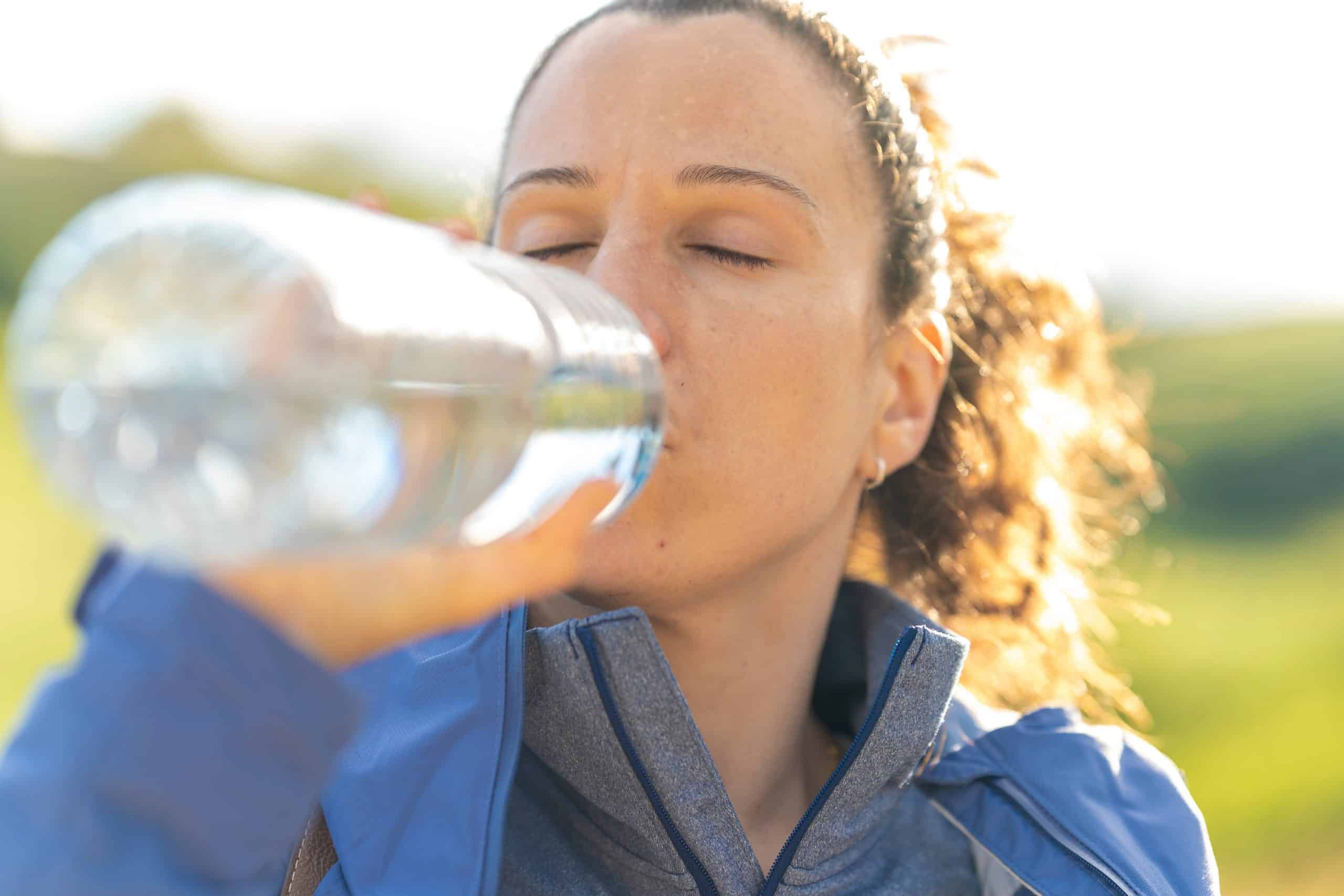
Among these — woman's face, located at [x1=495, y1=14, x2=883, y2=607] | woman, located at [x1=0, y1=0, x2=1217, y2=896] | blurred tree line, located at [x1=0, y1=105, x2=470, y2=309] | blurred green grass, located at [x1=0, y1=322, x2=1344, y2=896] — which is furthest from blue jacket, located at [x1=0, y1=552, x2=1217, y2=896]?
blurred tree line, located at [x1=0, y1=105, x2=470, y2=309]

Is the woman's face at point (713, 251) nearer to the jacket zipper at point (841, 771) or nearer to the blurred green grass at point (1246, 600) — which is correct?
the jacket zipper at point (841, 771)

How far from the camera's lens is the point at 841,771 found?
1.59 meters

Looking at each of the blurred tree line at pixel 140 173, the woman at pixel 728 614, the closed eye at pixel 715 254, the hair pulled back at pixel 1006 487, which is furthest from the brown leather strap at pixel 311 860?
the blurred tree line at pixel 140 173

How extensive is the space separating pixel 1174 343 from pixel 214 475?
8646mm

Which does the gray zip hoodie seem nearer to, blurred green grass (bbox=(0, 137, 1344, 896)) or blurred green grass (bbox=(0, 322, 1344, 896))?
blurred green grass (bbox=(0, 137, 1344, 896))

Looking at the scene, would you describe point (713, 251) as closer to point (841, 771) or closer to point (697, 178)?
point (697, 178)

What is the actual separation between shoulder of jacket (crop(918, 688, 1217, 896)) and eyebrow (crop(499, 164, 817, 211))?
2.70 ft

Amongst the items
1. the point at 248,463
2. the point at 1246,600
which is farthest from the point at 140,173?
the point at 248,463

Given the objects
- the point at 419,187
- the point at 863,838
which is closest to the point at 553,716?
the point at 863,838

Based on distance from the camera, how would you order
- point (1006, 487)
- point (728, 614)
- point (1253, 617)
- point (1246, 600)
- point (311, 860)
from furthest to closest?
point (1246, 600), point (1253, 617), point (1006, 487), point (728, 614), point (311, 860)

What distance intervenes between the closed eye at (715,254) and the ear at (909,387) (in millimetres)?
324

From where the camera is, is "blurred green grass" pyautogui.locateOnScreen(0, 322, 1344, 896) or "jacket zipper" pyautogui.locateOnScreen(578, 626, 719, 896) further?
"blurred green grass" pyautogui.locateOnScreen(0, 322, 1344, 896)

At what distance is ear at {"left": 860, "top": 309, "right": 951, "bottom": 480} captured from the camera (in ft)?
6.18

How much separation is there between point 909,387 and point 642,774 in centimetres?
76
